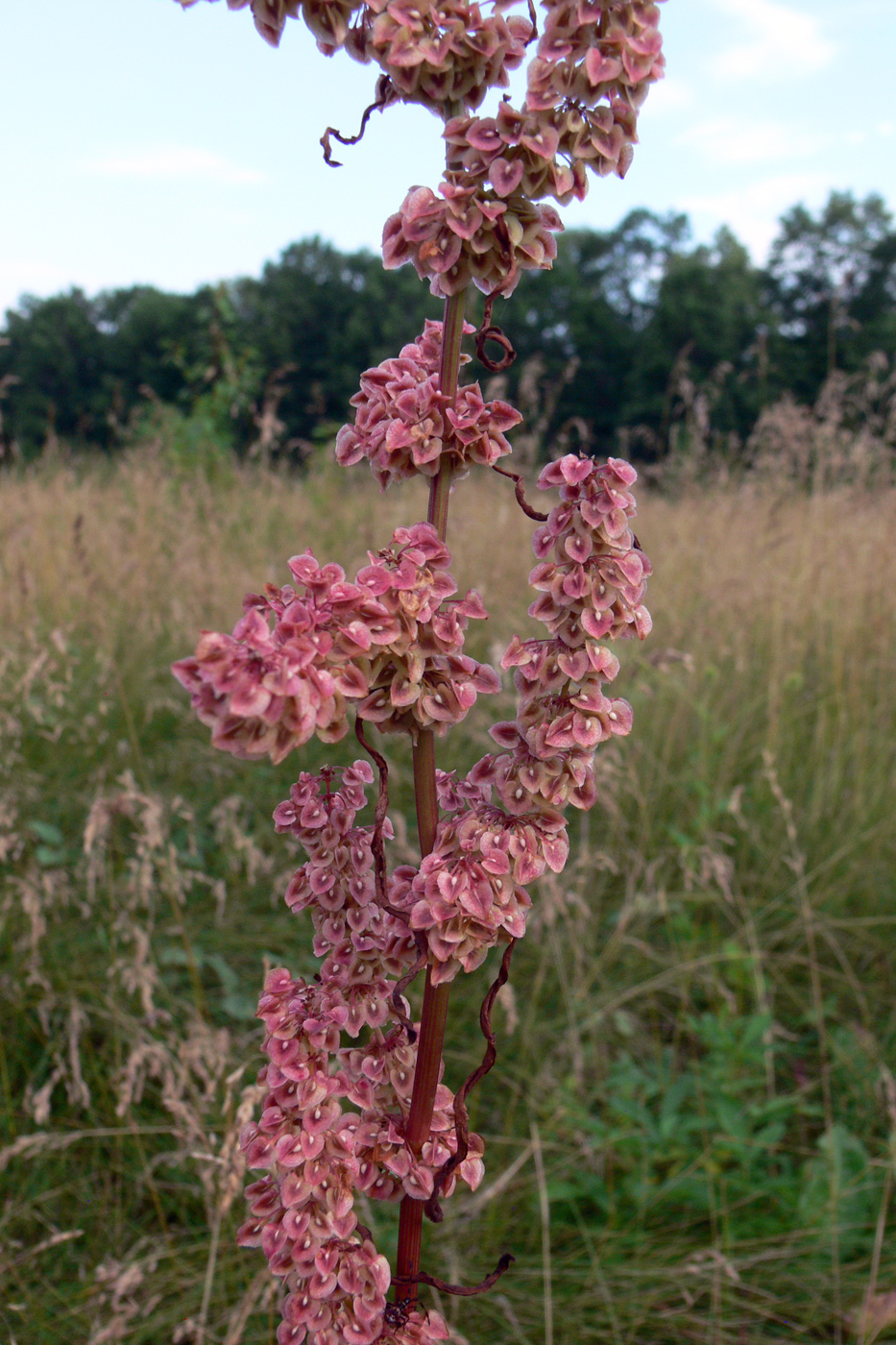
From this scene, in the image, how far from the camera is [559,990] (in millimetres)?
2402

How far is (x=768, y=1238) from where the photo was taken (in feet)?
5.41

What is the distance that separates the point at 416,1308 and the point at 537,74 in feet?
3.28

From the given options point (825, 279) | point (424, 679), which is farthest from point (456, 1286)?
point (825, 279)

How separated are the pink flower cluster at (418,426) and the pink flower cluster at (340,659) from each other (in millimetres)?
68

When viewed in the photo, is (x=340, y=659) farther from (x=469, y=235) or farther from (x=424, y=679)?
(x=469, y=235)

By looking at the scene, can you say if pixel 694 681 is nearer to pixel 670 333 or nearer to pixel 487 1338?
pixel 487 1338

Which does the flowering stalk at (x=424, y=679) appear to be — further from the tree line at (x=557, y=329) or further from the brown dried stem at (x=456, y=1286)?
the tree line at (x=557, y=329)

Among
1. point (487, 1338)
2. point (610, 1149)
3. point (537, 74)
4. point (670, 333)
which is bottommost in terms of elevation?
point (487, 1338)

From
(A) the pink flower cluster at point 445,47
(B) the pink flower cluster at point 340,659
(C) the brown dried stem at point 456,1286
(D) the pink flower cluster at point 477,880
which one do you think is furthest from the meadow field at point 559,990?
(A) the pink flower cluster at point 445,47

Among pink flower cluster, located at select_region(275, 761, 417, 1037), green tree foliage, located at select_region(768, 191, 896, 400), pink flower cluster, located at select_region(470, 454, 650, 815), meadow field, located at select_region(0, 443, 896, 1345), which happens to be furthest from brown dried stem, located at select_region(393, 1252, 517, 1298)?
green tree foliage, located at select_region(768, 191, 896, 400)

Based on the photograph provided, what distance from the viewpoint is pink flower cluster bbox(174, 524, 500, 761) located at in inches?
21.5

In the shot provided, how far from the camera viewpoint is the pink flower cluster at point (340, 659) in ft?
1.79

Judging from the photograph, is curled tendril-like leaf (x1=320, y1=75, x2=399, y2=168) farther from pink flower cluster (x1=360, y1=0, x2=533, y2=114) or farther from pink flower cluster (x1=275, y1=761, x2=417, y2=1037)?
pink flower cluster (x1=275, y1=761, x2=417, y2=1037)

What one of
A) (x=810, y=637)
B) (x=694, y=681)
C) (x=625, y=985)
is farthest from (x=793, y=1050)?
(x=810, y=637)
